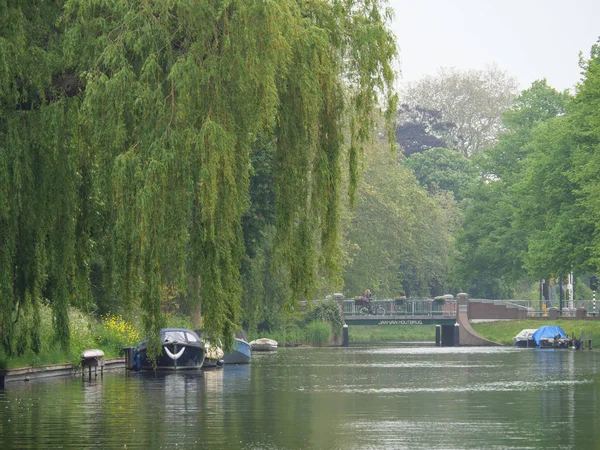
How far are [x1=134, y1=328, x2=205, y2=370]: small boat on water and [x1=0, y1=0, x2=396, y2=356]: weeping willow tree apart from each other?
2715 cm

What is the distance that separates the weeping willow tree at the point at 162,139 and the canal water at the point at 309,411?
2.30 m

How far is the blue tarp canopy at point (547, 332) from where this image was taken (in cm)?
8850

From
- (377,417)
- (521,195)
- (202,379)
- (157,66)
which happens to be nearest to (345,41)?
(157,66)

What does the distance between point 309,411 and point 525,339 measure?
64.9 metres

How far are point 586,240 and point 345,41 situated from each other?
59.4m

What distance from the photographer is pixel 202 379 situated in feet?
147

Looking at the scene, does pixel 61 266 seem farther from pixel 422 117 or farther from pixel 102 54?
pixel 422 117

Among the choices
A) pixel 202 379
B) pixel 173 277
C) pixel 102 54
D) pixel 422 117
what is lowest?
pixel 202 379

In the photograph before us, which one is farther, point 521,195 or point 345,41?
point 521,195

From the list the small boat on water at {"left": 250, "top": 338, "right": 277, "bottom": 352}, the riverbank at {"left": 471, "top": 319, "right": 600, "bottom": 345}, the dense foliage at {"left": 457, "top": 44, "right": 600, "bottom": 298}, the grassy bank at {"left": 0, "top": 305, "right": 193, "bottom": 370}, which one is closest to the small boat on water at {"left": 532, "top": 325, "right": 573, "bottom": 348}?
the riverbank at {"left": 471, "top": 319, "right": 600, "bottom": 345}

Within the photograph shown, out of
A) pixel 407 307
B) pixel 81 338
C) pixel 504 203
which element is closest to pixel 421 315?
pixel 407 307

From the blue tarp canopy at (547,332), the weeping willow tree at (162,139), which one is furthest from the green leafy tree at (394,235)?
the weeping willow tree at (162,139)

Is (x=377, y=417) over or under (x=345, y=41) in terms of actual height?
under

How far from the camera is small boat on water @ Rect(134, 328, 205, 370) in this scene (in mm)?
50844
